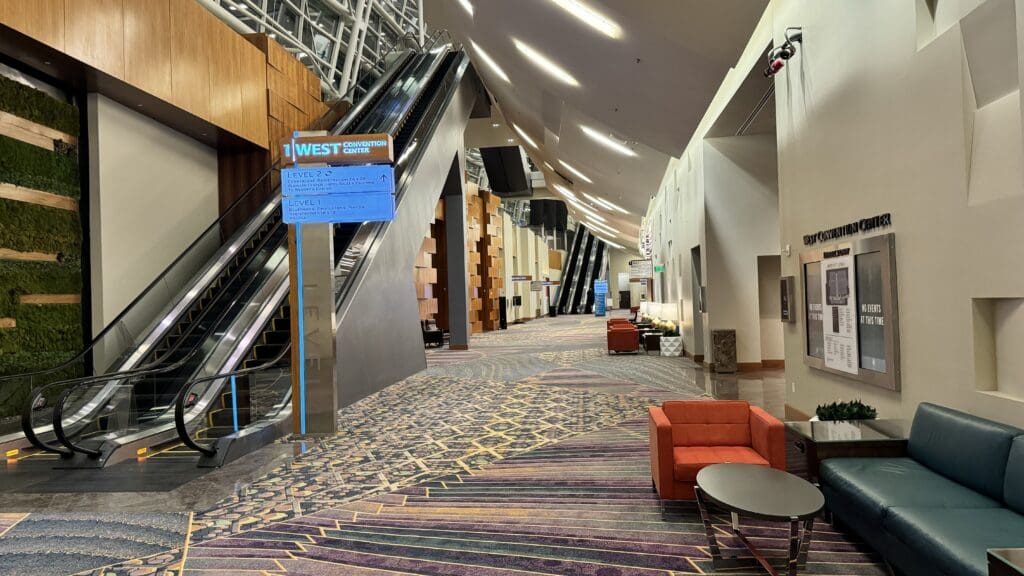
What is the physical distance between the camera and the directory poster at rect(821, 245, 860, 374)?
4.94 m

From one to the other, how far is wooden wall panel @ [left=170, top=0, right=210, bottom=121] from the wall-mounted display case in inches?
354

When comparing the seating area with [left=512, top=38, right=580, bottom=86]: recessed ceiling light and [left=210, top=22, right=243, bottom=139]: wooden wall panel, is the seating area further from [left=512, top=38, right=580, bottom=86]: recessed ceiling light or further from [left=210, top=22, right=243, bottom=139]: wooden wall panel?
[left=210, top=22, right=243, bottom=139]: wooden wall panel

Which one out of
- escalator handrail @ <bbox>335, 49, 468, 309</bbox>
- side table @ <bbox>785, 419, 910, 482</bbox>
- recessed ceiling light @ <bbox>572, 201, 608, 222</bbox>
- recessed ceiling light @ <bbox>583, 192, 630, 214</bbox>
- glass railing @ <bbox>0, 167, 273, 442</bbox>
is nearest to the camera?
side table @ <bbox>785, 419, 910, 482</bbox>

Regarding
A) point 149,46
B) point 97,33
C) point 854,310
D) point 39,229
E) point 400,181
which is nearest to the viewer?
point 854,310

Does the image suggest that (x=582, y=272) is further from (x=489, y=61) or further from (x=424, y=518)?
(x=424, y=518)

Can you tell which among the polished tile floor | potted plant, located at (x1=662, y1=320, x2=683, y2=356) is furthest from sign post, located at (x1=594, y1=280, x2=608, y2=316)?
the polished tile floor

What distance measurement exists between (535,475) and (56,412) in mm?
4304

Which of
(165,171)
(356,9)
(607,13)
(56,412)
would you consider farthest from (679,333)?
(356,9)

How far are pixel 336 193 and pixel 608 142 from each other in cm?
844

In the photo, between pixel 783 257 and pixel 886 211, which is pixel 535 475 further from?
pixel 783 257

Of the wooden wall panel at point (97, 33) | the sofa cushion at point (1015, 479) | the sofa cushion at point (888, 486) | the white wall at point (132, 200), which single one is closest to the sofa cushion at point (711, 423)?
the sofa cushion at point (888, 486)

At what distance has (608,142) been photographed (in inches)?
516

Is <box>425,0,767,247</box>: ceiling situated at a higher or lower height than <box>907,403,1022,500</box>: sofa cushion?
higher

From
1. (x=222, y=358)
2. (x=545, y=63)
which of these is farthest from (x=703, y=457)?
(x=545, y=63)
